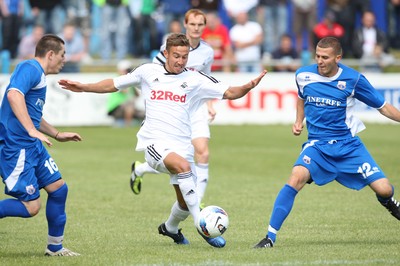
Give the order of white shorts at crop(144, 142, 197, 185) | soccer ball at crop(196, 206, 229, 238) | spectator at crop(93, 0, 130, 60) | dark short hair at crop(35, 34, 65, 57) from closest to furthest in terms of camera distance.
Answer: dark short hair at crop(35, 34, 65, 57) < soccer ball at crop(196, 206, 229, 238) < white shorts at crop(144, 142, 197, 185) < spectator at crop(93, 0, 130, 60)

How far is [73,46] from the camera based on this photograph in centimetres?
2409

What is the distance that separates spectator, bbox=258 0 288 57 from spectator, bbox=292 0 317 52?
14.1 inches

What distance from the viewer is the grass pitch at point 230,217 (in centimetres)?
867

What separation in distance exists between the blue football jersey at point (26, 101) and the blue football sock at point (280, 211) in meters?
2.42

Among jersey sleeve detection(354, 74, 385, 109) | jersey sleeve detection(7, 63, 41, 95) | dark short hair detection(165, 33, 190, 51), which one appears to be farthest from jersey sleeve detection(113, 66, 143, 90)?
jersey sleeve detection(354, 74, 385, 109)

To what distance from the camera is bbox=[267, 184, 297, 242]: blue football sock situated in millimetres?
9180

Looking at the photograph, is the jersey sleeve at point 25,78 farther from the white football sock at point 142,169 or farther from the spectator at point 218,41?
the spectator at point 218,41

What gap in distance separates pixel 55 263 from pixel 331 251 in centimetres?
257

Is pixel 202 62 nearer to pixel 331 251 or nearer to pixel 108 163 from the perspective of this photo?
pixel 331 251

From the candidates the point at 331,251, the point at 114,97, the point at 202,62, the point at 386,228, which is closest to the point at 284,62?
the point at 114,97

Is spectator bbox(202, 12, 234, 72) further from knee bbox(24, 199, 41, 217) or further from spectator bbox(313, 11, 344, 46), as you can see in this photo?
knee bbox(24, 199, 41, 217)

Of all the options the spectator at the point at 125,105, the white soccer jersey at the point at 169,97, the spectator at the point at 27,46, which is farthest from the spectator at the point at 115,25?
the white soccer jersey at the point at 169,97

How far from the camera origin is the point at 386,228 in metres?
10.6

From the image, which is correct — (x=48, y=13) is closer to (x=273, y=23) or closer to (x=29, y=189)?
(x=273, y=23)
